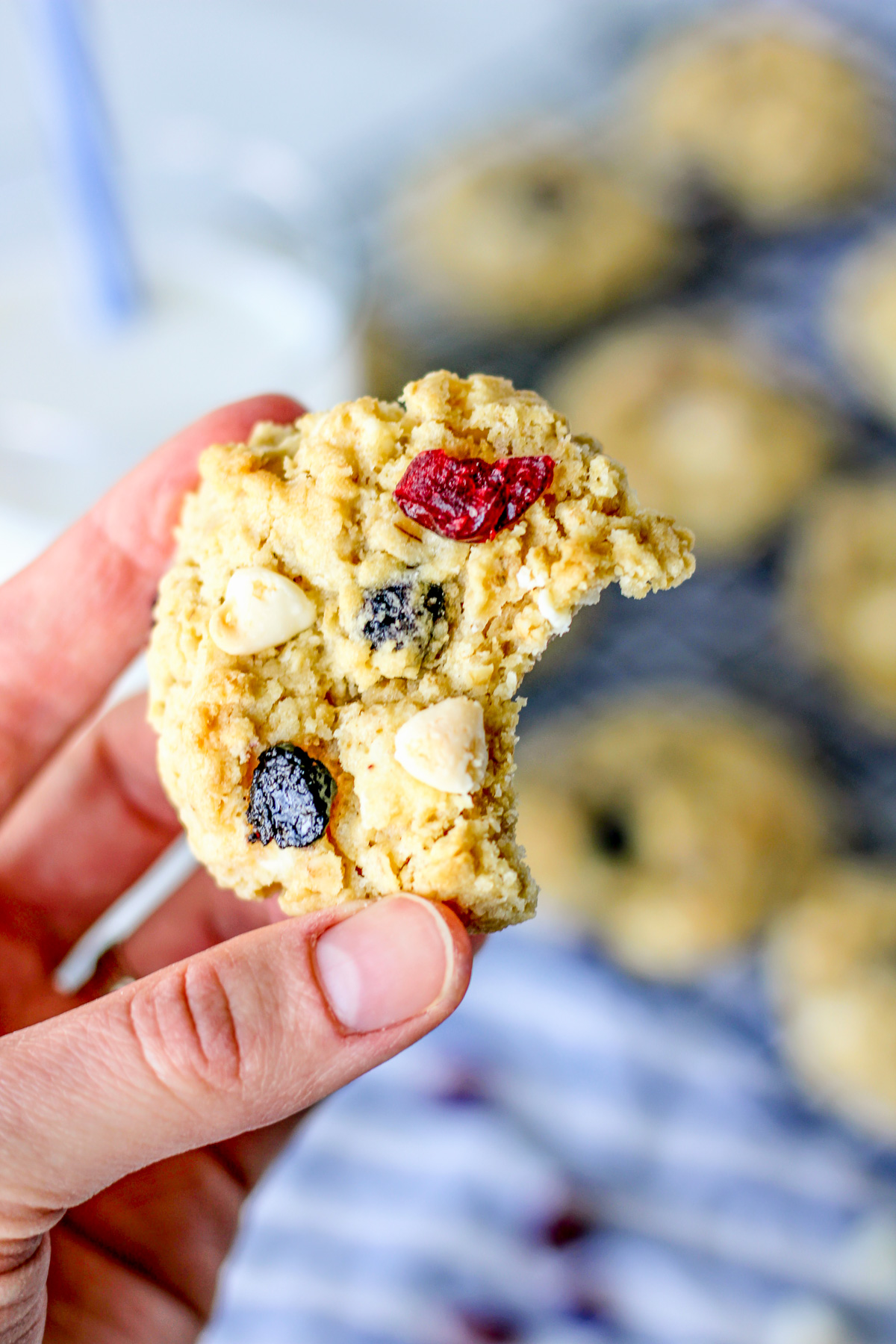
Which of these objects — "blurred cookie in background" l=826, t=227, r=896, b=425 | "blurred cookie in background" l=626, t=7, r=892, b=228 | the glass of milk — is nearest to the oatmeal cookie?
the glass of milk

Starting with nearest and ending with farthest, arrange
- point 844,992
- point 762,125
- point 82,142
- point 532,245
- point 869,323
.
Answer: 1. point 82,142
2. point 844,992
3. point 869,323
4. point 532,245
5. point 762,125

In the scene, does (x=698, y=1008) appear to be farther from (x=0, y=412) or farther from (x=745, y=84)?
(x=745, y=84)

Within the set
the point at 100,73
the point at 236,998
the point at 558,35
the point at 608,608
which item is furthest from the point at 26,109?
the point at 236,998

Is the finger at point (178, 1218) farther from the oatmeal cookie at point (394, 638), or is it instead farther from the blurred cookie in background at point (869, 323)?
the blurred cookie in background at point (869, 323)

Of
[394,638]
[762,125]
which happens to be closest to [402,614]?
[394,638]

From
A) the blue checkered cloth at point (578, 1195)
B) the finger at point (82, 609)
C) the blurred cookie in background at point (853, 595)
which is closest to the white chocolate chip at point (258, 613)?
the finger at point (82, 609)

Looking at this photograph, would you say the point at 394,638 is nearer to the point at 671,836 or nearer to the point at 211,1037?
the point at 211,1037

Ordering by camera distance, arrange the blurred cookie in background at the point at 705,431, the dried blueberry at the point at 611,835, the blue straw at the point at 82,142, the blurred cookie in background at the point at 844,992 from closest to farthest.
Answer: the blue straw at the point at 82,142 → the blurred cookie in background at the point at 844,992 → the dried blueberry at the point at 611,835 → the blurred cookie in background at the point at 705,431
